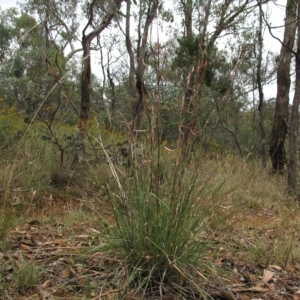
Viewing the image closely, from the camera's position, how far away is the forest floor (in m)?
1.86

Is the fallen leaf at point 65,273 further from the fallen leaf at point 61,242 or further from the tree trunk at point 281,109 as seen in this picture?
the tree trunk at point 281,109

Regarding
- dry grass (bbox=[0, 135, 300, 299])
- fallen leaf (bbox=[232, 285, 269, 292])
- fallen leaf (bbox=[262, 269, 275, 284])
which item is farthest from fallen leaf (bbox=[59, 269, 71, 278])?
fallen leaf (bbox=[262, 269, 275, 284])

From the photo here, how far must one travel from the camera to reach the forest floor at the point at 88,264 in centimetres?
186

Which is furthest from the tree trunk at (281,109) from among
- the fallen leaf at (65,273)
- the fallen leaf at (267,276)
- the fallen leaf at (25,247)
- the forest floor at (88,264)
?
the fallen leaf at (65,273)

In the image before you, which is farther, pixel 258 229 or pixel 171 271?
pixel 258 229

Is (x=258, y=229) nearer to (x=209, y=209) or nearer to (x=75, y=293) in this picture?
(x=209, y=209)

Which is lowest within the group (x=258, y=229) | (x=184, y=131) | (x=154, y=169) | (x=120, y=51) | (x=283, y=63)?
(x=258, y=229)

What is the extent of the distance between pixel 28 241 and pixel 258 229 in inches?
73.6

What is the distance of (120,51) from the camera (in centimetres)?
2319

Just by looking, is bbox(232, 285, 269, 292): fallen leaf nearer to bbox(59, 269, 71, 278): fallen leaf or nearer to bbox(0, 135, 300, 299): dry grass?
bbox(0, 135, 300, 299): dry grass

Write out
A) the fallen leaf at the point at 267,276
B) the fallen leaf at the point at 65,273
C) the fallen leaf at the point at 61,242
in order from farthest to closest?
the fallen leaf at the point at 61,242
the fallen leaf at the point at 267,276
the fallen leaf at the point at 65,273

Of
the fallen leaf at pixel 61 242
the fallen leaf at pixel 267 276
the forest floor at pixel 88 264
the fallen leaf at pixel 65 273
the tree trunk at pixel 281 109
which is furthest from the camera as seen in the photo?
the tree trunk at pixel 281 109

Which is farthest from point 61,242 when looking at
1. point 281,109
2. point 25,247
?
point 281,109

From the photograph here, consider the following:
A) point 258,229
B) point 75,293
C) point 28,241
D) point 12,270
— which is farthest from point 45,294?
point 258,229
